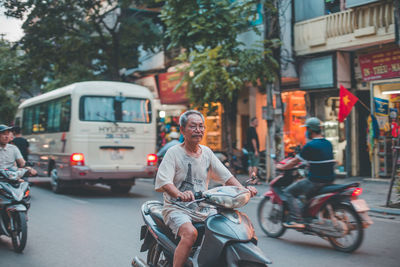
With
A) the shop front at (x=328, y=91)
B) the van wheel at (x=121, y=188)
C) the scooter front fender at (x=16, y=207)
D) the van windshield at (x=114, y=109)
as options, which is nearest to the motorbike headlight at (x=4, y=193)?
the scooter front fender at (x=16, y=207)

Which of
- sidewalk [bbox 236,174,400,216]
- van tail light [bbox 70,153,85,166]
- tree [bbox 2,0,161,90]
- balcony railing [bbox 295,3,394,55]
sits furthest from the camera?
tree [bbox 2,0,161,90]

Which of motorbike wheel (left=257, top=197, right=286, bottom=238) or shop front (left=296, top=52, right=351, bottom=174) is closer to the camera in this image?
motorbike wheel (left=257, top=197, right=286, bottom=238)

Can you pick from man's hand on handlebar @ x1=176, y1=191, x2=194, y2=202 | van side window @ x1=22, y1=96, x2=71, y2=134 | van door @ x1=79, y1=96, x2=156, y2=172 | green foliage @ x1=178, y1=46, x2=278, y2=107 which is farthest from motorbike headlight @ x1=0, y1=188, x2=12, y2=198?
green foliage @ x1=178, y1=46, x2=278, y2=107

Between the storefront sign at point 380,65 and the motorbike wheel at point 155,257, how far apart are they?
11.0m

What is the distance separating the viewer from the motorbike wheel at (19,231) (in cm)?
593

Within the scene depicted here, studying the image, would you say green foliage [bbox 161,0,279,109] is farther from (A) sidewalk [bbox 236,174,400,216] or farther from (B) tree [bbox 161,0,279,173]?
(A) sidewalk [bbox 236,174,400,216]

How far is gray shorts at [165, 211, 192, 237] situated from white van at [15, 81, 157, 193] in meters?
8.14

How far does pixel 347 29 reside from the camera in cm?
1408

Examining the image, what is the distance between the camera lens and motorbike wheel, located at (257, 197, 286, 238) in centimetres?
692

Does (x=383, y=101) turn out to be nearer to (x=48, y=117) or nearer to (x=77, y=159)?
(x=77, y=159)

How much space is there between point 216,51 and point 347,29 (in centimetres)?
413

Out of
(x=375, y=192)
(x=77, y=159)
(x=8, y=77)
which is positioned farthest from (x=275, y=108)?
(x=8, y=77)

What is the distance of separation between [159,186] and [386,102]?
1134cm

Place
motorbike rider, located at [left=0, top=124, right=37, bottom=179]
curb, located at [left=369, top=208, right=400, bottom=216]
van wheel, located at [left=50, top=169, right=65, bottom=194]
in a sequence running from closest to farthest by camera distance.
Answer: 1. motorbike rider, located at [left=0, top=124, right=37, bottom=179]
2. curb, located at [left=369, top=208, right=400, bottom=216]
3. van wheel, located at [left=50, top=169, right=65, bottom=194]
